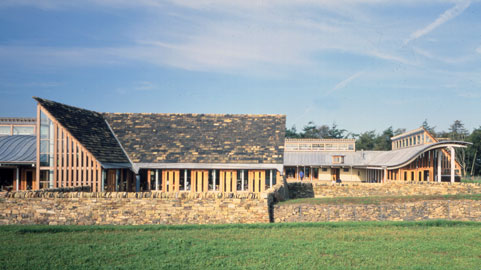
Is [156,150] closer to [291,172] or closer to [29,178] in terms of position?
[29,178]

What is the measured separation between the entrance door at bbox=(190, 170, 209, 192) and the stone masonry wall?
9.34 metres

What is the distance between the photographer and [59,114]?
23375 mm

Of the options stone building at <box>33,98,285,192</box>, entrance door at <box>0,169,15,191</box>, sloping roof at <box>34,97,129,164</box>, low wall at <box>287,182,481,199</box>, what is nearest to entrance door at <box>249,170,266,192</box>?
stone building at <box>33,98,285,192</box>

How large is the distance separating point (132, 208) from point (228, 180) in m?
9.87

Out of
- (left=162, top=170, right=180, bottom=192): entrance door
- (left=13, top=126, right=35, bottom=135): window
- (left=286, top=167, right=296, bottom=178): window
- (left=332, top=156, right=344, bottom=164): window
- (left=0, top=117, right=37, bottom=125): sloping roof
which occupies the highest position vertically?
(left=0, top=117, right=37, bottom=125): sloping roof

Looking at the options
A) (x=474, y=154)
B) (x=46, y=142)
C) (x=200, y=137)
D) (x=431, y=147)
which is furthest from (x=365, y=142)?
(x=46, y=142)

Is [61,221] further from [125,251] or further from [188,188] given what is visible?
[188,188]

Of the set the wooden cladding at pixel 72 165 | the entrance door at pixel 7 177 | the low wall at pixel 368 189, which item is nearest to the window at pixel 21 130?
the entrance door at pixel 7 177

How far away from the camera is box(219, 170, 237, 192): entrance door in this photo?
24.8m

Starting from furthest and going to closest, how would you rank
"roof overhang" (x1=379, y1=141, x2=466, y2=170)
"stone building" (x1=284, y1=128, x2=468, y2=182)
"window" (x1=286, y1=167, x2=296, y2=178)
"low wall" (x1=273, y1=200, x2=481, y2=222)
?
"window" (x1=286, y1=167, x2=296, y2=178), "stone building" (x1=284, y1=128, x2=468, y2=182), "roof overhang" (x1=379, y1=141, x2=466, y2=170), "low wall" (x1=273, y1=200, x2=481, y2=222)

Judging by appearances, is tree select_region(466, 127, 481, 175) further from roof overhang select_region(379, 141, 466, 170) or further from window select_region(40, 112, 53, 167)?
window select_region(40, 112, 53, 167)

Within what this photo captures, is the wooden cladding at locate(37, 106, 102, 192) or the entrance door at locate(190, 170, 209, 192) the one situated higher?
the wooden cladding at locate(37, 106, 102, 192)

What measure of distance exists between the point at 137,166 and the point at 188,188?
3380mm

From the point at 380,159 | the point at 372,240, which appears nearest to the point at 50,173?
the point at 372,240
